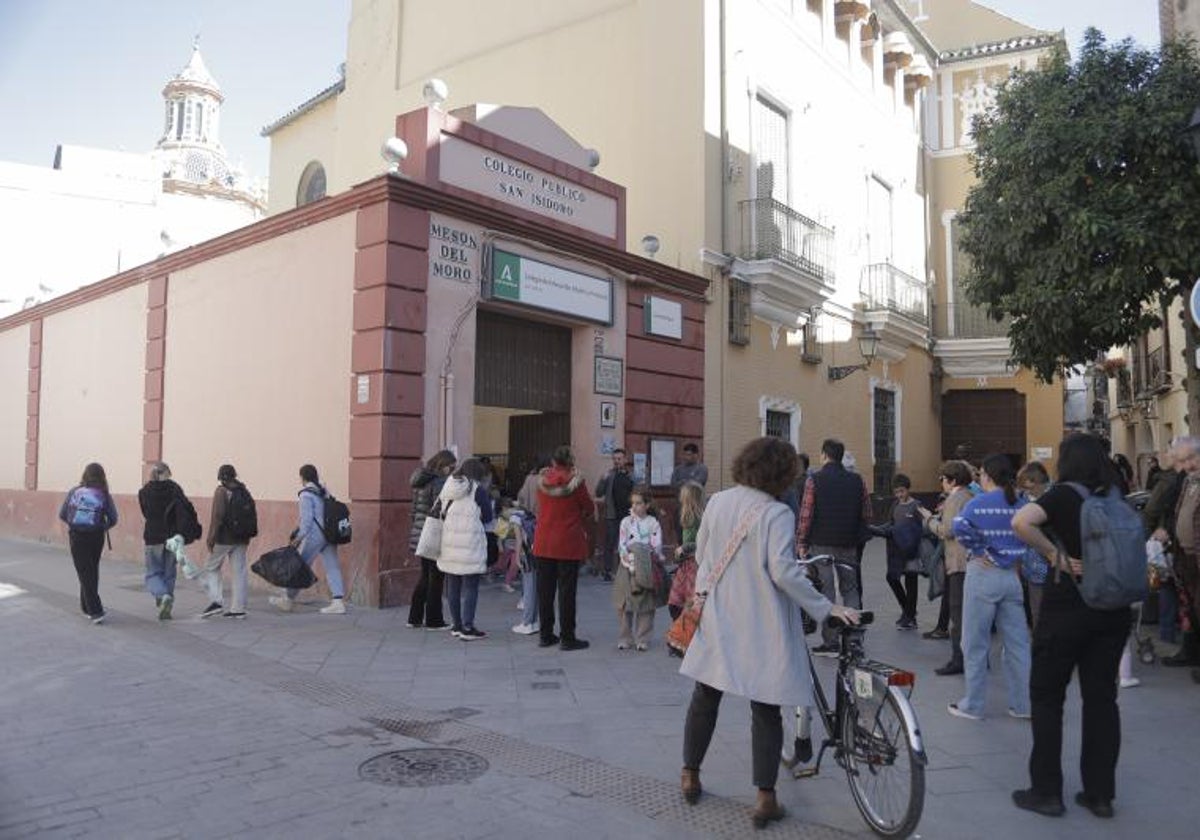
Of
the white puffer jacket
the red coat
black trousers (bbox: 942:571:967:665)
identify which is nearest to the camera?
black trousers (bbox: 942:571:967:665)

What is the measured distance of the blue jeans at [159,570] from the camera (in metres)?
9.03

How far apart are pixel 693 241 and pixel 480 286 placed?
4.97m

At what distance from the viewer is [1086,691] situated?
14.2 ft

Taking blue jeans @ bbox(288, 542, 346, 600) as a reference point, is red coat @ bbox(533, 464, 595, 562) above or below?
above

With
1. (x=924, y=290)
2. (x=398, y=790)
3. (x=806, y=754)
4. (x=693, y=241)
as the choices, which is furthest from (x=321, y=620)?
(x=924, y=290)

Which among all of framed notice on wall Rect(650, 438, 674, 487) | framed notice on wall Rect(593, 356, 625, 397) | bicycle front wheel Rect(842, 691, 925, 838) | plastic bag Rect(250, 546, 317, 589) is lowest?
bicycle front wheel Rect(842, 691, 925, 838)

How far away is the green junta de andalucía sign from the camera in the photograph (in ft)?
36.9

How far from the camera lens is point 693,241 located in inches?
588

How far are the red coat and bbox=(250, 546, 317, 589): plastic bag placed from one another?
8.76ft

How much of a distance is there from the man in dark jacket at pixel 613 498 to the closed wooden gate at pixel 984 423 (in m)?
13.7

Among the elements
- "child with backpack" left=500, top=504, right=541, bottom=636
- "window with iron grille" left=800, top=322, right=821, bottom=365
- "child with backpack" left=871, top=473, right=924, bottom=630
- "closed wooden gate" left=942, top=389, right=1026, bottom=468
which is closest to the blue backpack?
"child with backpack" left=500, top=504, right=541, bottom=636

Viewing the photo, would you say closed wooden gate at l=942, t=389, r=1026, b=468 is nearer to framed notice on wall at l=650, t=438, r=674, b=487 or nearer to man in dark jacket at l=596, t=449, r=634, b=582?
framed notice on wall at l=650, t=438, r=674, b=487

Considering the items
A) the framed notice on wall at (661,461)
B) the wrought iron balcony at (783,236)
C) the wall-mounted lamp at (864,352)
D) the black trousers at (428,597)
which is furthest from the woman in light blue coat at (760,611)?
the wall-mounted lamp at (864,352)

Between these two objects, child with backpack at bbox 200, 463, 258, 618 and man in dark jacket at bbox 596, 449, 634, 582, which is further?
man in dark jacket at bbox 596, 449, 634, 582
